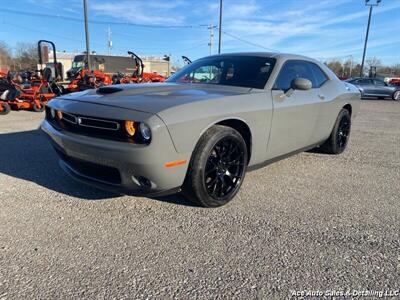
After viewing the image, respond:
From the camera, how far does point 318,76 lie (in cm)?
466

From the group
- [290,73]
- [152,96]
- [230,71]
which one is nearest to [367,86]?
[290,73]

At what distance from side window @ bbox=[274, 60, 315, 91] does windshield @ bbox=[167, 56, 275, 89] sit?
6.1 inches

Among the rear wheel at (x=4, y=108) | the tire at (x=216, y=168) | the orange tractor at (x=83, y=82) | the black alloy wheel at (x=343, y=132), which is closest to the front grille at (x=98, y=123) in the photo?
the tire at (x=216, y=168)

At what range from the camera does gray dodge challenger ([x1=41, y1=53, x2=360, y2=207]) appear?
2.57m

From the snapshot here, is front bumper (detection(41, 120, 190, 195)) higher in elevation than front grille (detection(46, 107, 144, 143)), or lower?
lower

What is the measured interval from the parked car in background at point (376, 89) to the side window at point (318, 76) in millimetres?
17198

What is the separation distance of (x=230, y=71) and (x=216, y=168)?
144 centimetres

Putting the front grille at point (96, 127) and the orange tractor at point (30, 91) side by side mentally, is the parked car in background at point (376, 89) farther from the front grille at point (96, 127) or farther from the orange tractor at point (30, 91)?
the front grille at point (96, 127)

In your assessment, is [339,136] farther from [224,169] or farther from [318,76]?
[224,169]

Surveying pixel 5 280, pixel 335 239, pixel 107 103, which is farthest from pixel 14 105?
pixel 335 239

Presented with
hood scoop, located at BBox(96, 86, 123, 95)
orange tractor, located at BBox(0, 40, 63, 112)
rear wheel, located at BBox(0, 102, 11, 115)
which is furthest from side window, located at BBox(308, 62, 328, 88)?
rear wheel, located at BBox(0, 102, 11, 115)

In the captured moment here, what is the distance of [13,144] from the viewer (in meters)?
5.46

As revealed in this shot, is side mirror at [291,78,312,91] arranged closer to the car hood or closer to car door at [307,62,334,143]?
the car hood

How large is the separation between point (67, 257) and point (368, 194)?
2.99 metres
